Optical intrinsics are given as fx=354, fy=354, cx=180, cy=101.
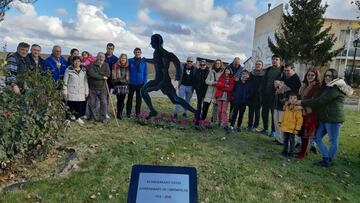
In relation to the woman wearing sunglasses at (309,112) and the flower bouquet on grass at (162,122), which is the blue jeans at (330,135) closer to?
the woman wearing sunglasses at (309,112)

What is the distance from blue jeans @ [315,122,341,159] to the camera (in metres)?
6.79

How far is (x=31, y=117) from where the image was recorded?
211 inches

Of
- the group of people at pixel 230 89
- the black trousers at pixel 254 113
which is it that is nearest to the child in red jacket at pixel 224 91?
the group of people at pixel 230 89

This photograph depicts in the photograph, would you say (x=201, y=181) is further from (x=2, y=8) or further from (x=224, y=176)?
(x=2, y=8)

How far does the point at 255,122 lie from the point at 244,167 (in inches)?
137

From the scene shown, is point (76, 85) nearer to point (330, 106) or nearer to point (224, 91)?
point (224, 91)

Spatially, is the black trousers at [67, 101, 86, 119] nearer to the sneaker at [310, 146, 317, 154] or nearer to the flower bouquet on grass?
the flower bouquet on grass

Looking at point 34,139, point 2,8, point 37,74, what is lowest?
point 34,139

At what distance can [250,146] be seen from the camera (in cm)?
792

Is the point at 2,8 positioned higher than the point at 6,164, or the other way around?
the point at 2,8

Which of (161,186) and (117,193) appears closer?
(161,186)

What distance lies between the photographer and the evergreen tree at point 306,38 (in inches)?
1147

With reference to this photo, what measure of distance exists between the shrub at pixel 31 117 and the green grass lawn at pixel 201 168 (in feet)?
1.49

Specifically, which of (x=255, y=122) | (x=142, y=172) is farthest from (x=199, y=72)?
(x=142, y=172)
